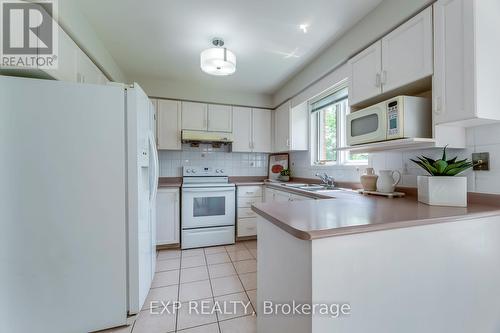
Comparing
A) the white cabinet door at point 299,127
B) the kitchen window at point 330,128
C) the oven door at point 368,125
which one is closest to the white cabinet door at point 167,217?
the white cabinet door at point 299,127

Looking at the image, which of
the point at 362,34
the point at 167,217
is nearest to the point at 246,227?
the point at 167,217

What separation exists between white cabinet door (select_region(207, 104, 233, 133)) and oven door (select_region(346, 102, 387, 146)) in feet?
6.78

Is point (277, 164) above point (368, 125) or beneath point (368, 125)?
beneath

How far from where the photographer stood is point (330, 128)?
283cm

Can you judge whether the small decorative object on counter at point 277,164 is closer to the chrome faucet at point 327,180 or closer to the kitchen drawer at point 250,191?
the kitchen drawer at point 250,191

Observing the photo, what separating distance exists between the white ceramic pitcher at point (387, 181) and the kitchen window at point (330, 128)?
0.52 m

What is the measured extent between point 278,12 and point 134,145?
160 cm

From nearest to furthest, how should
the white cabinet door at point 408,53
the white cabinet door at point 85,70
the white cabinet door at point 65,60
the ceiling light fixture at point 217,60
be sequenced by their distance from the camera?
the white cabinet door at point 408,53 < the white cabinet door at point 65,60 < the white cabinet door at point 85,70 < the ceiling light fixture at point 217,60

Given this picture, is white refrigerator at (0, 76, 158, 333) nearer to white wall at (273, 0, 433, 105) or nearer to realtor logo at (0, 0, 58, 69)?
realtor logo at (0, 0, 58, 69)

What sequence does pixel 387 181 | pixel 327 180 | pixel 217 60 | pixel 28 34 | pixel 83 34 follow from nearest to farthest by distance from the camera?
1. pixel 28 34
2. pixel 387 181
3. pixel 83 34
4. pixel 217 60
5. pixel 327 180

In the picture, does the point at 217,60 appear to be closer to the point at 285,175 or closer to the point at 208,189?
the point at 208,189

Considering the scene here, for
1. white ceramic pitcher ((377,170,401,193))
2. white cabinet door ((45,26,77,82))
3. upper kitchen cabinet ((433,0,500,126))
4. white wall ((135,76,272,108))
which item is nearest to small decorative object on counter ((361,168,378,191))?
white ceramic pitcher ((377,170,401,193))

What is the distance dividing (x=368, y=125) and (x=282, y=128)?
1790 millimetres

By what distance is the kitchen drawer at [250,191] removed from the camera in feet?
10.7
